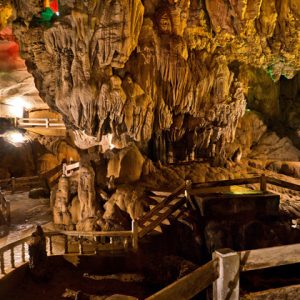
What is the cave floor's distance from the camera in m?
9.08

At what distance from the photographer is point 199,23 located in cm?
1291

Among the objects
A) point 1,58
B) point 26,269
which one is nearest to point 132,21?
point 1,58

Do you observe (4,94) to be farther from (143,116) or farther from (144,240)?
(144,240)

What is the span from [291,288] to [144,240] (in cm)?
586

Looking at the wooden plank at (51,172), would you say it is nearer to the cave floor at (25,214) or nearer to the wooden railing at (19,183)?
the wooden railing at (19,183)

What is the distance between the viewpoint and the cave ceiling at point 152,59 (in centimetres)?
998

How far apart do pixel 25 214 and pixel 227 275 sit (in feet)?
35.8

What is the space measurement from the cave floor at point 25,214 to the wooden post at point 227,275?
7.07m

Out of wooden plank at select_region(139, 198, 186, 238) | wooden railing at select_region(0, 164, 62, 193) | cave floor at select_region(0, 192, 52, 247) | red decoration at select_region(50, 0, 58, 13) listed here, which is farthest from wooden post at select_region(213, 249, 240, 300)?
wooden railing at select_region(0, 164, 62, 193)

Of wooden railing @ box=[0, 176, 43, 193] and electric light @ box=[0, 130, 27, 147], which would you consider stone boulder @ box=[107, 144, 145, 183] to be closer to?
wooden railing @ box=[0, 176, 43, 193]

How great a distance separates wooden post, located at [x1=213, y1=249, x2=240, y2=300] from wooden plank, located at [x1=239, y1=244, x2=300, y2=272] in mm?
144

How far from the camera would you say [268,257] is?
3.28 metres

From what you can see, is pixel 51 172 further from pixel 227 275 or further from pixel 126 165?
pixel 227 275

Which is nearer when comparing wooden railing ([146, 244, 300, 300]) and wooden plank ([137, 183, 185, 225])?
wooden railing ([146, 244, 300, 300])
